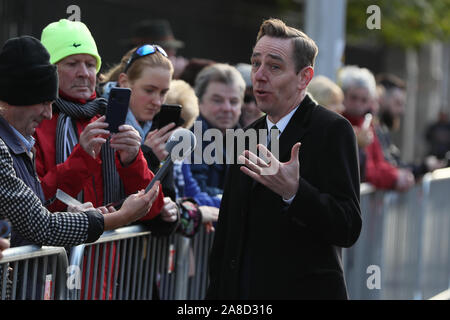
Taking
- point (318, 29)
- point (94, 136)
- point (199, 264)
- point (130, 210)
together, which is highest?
point (318, 29)

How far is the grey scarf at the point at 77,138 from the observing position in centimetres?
424

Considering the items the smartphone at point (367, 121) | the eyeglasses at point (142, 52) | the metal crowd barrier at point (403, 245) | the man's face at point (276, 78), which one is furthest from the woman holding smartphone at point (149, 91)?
the smartphone at point (367, 121)

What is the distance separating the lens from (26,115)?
362 centimetres

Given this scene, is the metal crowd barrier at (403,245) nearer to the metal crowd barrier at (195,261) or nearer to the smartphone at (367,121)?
the metal crowd barrier at (195,261)

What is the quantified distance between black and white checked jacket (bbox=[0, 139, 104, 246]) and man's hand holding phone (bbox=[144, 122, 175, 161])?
96 cm

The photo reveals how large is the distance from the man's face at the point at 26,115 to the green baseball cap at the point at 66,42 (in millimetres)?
689

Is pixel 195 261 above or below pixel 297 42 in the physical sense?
below

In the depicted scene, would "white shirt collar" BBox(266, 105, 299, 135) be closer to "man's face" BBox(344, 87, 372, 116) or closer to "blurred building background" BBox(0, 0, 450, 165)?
"blurred building background" BBox(0, 0, 450, 165)

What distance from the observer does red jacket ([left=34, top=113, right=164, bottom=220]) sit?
399 centimetres

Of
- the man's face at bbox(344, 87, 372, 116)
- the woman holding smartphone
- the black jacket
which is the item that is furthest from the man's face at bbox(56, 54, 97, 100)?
the man's face at bbox(344, 87, 372, 116)

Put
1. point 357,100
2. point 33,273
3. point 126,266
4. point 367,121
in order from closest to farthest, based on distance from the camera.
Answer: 1. point 33,273
2. point 126,266
3. point 367,121
4. point 357,100

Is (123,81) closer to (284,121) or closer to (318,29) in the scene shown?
(284,121)

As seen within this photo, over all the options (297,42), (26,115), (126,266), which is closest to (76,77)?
(26,115)

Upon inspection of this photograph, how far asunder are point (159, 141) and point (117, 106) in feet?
2.20
